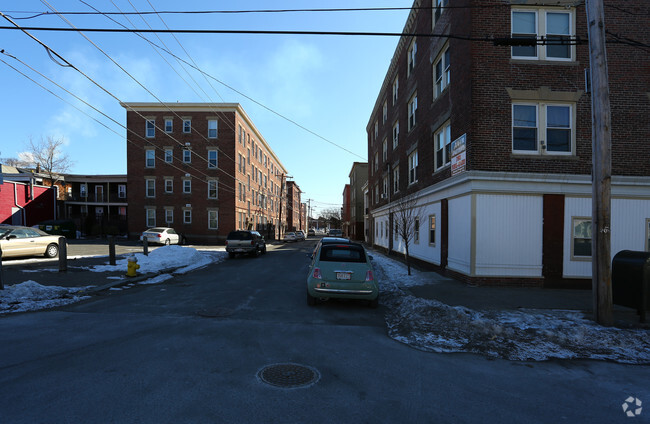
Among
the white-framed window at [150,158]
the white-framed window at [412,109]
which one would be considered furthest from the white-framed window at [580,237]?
the white-framed window at [150,158]

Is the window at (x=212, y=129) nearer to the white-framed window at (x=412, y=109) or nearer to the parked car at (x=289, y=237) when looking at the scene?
the parked car at (x=289, y=237)

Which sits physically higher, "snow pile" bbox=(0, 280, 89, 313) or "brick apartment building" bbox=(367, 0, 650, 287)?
"brick apartment building" bbox=(367, 0, 650, 287)

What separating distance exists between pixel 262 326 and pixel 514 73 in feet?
36.6

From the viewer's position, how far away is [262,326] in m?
6.51

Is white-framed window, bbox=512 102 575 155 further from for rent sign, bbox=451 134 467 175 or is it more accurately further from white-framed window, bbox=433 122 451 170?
white-framed window, bbox=433 122 451 170

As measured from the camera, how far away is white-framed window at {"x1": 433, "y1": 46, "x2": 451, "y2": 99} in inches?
531

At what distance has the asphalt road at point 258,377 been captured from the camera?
3420 mm

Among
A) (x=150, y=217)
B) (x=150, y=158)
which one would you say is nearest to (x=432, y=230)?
(x=150, y=217)

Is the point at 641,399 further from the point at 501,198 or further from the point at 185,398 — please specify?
the point at 501,198

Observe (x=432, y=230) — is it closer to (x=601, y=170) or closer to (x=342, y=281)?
(x=342, y=281)

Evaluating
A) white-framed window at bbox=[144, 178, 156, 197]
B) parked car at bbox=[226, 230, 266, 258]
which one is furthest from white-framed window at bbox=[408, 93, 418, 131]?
white-framed window at bbox=[144, 178, 156, 197]

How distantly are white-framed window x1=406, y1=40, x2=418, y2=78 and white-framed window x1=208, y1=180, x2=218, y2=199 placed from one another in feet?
84.2

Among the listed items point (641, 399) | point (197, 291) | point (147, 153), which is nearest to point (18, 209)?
point (147, 153)

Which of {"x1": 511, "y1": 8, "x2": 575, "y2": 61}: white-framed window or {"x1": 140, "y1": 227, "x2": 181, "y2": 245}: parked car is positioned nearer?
{"x1": 511, "y1": 8, "x2": 575, "y2": 61}: white-framed window
